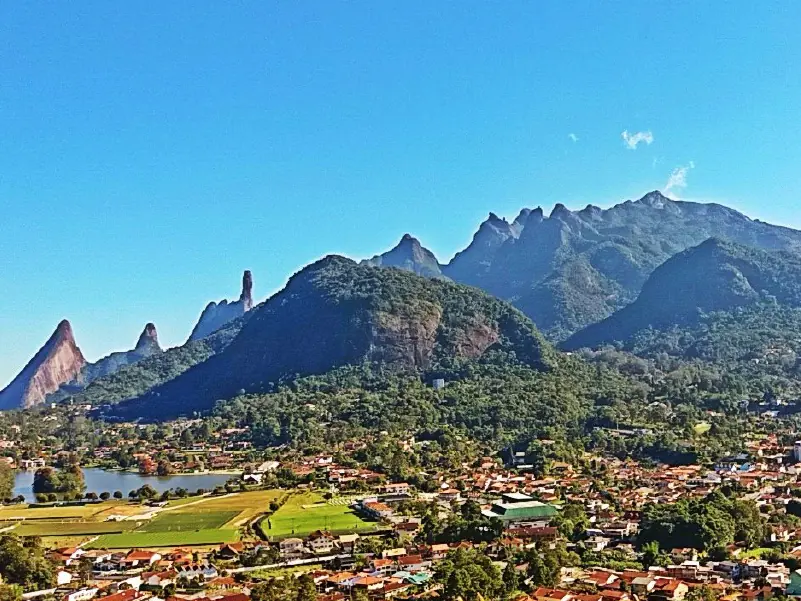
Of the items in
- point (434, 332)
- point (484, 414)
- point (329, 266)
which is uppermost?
point (329, 266)

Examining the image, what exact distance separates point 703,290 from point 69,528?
138948mm

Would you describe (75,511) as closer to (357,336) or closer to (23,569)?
(23,569)

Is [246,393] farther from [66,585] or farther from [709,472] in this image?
[66,585]

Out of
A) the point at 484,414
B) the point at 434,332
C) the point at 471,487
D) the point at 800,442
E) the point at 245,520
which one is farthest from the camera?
the point at 434,332

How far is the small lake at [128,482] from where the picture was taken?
68812mm

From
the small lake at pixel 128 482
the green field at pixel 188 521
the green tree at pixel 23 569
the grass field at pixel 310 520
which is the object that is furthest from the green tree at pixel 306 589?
the small lake at pixel 128 482

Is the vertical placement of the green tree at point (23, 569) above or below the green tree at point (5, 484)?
below

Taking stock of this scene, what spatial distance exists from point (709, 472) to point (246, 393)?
78392mm

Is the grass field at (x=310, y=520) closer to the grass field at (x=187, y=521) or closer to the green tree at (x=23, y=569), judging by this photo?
the grass field at (x=187, y=521)

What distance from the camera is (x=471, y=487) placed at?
193ft

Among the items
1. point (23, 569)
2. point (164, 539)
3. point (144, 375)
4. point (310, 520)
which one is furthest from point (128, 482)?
point (144, 375)

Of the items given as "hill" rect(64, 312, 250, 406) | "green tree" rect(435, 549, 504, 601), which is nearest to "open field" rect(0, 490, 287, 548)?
"green tree" rect(435, 549, 504, 601)

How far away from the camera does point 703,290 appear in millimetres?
167250

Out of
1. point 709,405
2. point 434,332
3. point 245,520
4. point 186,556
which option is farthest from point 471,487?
point 434,332
